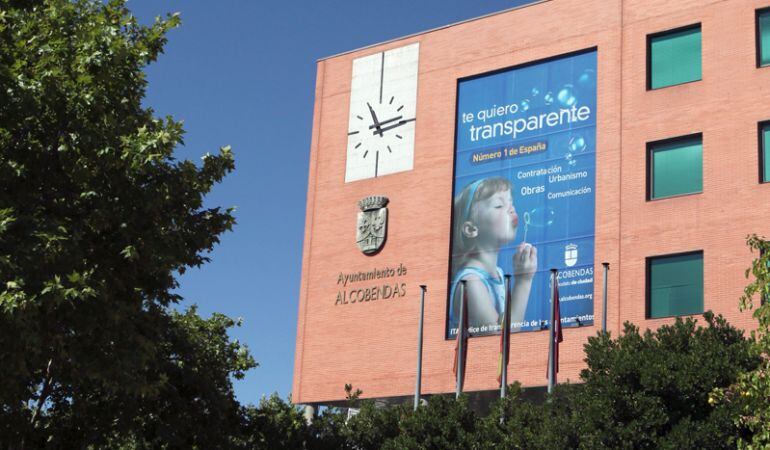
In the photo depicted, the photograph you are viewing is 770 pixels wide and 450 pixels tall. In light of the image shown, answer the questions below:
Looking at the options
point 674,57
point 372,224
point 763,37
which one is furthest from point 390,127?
point 763,37

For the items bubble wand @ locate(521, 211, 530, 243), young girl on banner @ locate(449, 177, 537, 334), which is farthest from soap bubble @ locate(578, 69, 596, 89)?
bubble wand @ locate(521, 211, 530, 243)

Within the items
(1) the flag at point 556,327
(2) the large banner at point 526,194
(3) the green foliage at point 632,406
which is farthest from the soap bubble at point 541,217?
(3) the green foliage at point 632,406

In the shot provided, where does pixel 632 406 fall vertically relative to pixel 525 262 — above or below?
below

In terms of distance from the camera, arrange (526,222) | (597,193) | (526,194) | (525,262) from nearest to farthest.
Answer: (597,193)
(525,262)
(526,222)
(526,194)

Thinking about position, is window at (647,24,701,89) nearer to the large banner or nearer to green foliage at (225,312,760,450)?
the large banner

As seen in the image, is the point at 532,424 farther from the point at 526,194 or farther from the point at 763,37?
the point at 763,37

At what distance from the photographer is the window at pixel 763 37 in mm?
45281

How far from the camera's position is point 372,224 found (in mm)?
53562

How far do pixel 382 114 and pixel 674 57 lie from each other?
1267 cm

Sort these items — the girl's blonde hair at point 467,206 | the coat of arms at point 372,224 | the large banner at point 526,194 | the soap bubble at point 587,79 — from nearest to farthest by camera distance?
the large banner at point 526,194, the soap bubble at point 587,79, the girl's blonde hair at point 467,206, the coat of arms at point 372,224

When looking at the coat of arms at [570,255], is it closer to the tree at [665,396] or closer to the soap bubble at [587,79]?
the soap bubble at [587,79]

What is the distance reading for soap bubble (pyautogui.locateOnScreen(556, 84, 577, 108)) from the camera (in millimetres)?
49125

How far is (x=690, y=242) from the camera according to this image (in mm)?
44875

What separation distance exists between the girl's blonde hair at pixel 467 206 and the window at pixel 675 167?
5825 mm
